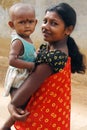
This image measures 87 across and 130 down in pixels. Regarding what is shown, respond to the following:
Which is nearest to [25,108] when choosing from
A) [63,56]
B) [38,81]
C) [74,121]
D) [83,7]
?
[38,81]

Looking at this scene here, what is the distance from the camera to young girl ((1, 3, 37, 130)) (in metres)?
2.25

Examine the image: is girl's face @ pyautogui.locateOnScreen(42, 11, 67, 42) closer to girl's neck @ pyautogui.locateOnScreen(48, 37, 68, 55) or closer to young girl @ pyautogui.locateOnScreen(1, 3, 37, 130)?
girl's neck @ pyautogui.locateOnScreen(48, 37, 68, 55)

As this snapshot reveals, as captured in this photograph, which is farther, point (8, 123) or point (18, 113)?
point (8, 123)

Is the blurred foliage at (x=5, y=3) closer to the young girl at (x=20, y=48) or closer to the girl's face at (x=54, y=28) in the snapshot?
the young girl at (x=20, y=48)

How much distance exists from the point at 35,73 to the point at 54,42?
22 centimetres

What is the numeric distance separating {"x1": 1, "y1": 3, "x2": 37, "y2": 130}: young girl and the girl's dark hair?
212mm

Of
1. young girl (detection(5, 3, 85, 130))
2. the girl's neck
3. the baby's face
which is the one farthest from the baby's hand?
the baby's face

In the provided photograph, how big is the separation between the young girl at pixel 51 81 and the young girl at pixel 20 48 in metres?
0.13

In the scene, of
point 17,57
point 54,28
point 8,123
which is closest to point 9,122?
point 8,123

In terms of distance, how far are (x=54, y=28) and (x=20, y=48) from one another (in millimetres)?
309

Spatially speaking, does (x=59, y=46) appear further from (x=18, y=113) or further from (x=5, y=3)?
(x=5, y=3)

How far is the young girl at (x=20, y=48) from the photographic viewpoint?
2254 mm

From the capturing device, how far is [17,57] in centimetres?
228

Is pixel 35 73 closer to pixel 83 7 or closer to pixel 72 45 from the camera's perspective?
pixel 72 45
